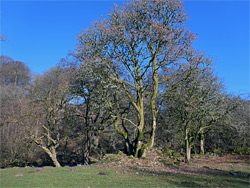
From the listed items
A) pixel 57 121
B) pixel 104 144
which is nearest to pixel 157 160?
pixel 57 121

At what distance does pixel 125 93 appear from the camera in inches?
782

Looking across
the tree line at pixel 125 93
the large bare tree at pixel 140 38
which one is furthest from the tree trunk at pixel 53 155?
the large bare tree at pixel 140 38

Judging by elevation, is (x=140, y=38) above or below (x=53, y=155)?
above

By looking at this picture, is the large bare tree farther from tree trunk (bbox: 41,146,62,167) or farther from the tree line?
tree trunk (bbox: 41,146,62,167)

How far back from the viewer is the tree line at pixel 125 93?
18.1 meters

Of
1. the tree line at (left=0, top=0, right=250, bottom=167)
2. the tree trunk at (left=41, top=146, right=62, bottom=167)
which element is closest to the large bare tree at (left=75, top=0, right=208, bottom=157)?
the tree line at (left=0, top=0, right=250, bottom=167)

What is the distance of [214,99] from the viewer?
20312 mm

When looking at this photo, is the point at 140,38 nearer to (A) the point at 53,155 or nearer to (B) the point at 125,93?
(B) the point at 125,93

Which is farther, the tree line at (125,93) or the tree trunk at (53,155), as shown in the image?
the tree trunk at (53,155)

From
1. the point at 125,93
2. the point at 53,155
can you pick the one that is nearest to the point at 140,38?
the point at 125,93

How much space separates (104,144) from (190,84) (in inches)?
639

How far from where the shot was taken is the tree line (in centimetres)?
1812

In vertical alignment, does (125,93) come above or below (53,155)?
above

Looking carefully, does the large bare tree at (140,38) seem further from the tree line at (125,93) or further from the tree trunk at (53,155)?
the tree trunk at (53,155)
